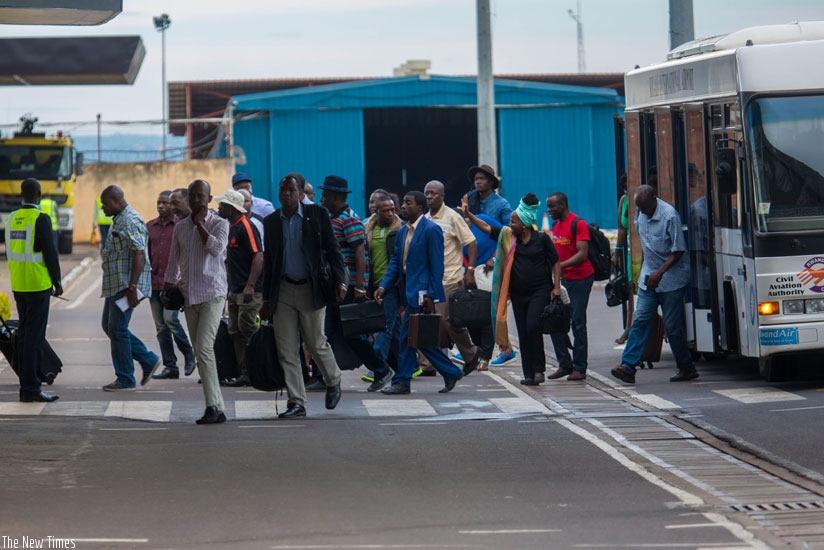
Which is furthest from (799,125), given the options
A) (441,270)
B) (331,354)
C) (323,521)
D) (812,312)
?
(323,521)

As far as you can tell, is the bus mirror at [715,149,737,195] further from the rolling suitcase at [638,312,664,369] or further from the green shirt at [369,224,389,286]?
the green shirt at [369,224,389,286]

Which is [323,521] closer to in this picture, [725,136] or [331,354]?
[331,354]

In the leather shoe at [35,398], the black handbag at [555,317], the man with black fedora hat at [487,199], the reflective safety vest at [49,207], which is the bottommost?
the leather shoe at [35,398]

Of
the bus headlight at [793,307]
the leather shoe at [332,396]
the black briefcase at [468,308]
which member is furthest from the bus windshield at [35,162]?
the bus headlight at [793,307]

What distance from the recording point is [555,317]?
13.6 m

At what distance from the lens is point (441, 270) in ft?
43.4

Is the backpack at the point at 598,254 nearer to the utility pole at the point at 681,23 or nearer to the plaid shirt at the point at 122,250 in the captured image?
the plaid shirt at the point at 122,250

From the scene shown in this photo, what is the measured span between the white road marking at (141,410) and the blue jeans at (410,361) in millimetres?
2058

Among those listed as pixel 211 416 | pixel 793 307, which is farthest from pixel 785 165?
pixel 211 416

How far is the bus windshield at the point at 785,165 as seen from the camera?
41.7 feet

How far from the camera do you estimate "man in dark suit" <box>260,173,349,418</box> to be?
11.6 meters

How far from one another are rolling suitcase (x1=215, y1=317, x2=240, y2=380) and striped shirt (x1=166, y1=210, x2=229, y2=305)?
209 cm

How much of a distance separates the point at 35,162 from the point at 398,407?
2890cm

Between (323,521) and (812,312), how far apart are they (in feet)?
21.2
